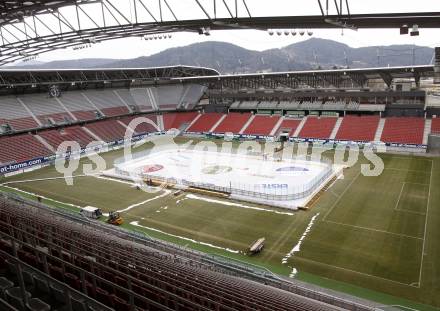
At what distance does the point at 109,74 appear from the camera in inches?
2677

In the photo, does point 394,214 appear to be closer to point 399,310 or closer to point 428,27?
point 399,310

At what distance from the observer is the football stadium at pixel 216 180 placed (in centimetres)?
1251

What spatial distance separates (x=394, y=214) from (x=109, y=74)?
57.3 m

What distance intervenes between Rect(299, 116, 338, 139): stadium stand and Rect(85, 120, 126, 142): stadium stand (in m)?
31.6

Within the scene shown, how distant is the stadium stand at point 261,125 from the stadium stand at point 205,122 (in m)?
8.03

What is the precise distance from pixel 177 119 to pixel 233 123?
12848mm

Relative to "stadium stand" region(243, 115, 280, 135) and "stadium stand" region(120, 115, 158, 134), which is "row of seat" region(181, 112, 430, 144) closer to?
"stadium stand" region(243, 115, 280, 135)

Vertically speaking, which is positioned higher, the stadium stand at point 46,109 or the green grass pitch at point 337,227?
the stadium stand at point 46,109

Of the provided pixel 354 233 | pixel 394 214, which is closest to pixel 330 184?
pixel 394 214

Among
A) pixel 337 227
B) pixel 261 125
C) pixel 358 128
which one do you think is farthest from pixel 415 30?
pixel 261 125

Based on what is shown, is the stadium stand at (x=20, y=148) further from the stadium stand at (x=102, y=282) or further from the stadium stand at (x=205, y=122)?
the stadium stand at (x=102, y=282)

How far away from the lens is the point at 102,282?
411 inches

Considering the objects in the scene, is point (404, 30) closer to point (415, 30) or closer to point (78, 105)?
point (415, 30)

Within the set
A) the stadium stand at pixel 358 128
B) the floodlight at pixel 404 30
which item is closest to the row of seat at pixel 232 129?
the stadium stand at pixel 358 128
